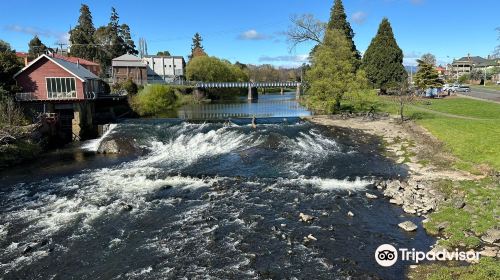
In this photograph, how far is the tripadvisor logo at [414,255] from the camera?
13938 millimetres

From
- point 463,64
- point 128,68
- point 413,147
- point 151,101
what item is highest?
point 463,64

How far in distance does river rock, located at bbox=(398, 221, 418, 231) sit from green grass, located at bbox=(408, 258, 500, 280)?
320 cm

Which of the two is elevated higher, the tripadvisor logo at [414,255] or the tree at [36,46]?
the tree at [36,46]

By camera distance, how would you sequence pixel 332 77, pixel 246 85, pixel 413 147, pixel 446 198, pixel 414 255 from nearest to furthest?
pixel 414 255, pixel 446 198, pixel 413 147, pixel 332 77, pixel 246 85

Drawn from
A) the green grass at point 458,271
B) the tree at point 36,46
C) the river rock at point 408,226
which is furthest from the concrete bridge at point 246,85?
the green grass at point 458,271

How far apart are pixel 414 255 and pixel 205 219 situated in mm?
9608

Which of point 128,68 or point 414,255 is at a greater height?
point 128,68

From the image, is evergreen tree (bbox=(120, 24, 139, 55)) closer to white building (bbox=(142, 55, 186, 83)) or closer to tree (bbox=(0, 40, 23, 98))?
white building (bbox=(142, 55, 186, 83))

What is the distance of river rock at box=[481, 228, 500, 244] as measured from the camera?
14802 millimetres

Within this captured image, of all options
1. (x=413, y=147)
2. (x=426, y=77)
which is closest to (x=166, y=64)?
(x=426, y=77)

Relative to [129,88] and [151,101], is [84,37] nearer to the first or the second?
[129,88]

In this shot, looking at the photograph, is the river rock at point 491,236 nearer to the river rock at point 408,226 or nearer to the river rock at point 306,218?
the river rock at point 408,226

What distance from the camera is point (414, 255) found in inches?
573

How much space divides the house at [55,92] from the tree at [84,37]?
63.4m
